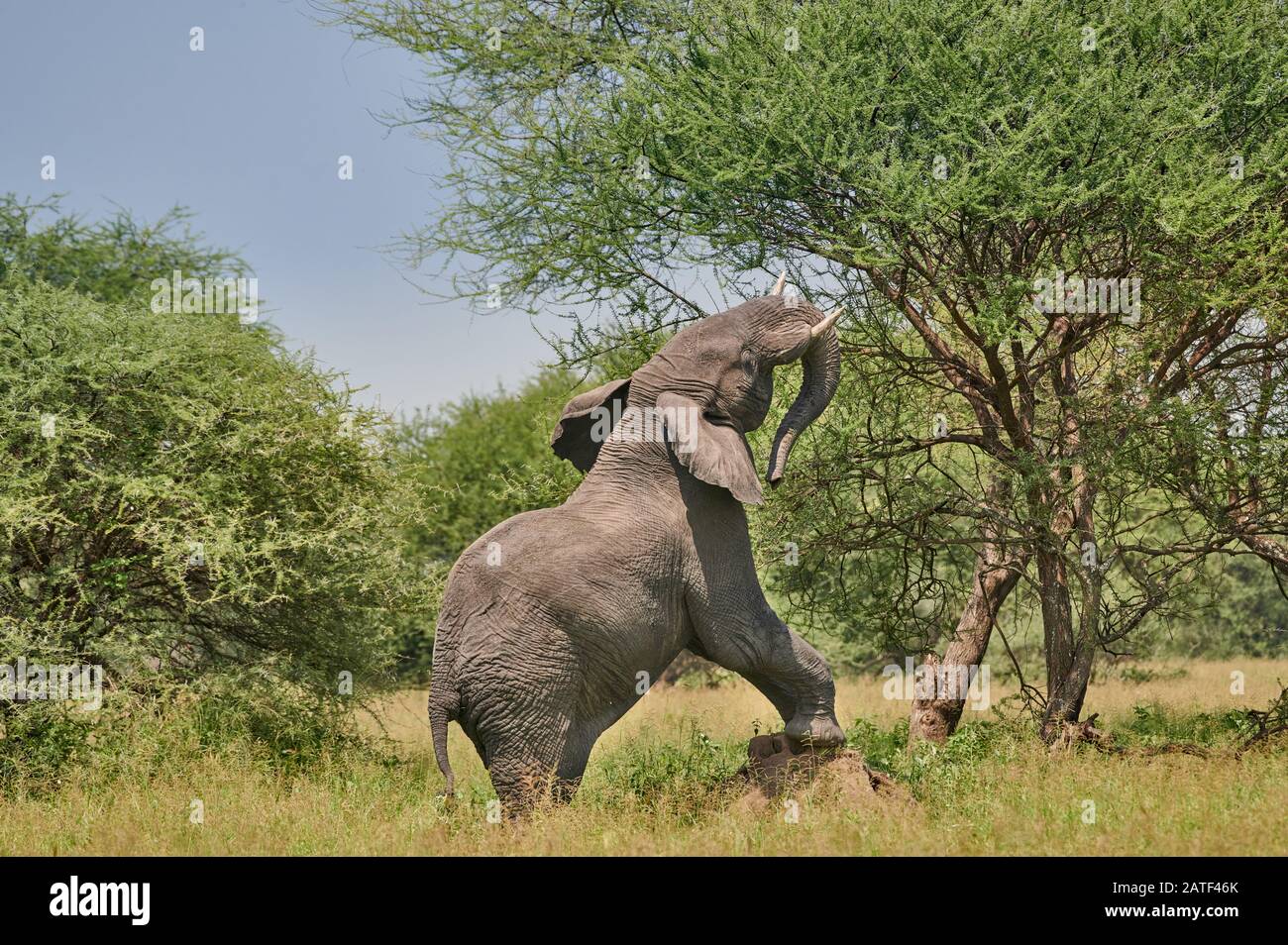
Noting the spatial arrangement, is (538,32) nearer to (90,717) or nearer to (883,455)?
(883,455)

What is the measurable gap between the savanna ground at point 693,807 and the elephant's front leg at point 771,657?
0.44 metres

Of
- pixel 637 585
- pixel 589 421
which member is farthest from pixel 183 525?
pixel 637 585

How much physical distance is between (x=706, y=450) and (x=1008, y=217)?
13.9ft

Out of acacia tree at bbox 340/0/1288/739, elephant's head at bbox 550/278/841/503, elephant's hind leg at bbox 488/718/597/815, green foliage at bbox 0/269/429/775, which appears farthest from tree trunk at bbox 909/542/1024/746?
elephant's hind leg at bbox 488/718/597/815

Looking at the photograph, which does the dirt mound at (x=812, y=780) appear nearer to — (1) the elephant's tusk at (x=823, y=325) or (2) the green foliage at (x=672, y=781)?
(2) the green foliage at (x=672, y=781)

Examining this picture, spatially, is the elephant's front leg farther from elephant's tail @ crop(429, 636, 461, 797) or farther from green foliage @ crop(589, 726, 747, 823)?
elephant's tail @ crop(429, 636, 461, 797)

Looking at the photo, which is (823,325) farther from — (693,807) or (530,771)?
(530,771)

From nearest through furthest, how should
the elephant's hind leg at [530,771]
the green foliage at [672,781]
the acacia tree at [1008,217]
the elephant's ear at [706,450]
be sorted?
1. the elephant's hind leg at [530,771]
2. the elephant's ear at [706,450]
3. the green foliage at [672,781]
4. the acacia tree at [1008,217]

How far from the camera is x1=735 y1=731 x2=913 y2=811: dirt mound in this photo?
26.1ft

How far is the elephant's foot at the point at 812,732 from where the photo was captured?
26.6ft

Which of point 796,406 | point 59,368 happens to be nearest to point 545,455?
point 59,368

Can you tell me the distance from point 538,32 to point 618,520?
8561 millimetres

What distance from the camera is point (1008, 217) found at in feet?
35.3

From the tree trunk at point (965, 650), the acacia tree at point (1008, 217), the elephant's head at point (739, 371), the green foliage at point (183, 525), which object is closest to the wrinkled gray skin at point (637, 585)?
the elephant's head at point (739, 371)
